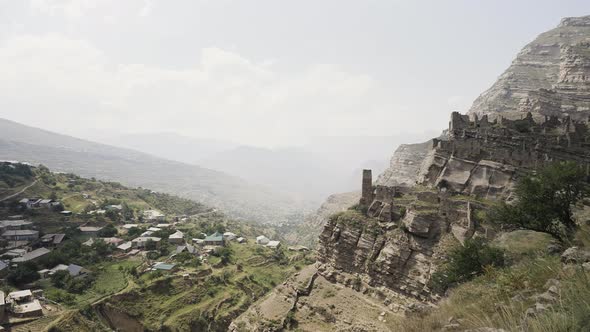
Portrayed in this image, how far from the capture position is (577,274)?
5.41 meters

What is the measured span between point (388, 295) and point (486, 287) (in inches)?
747

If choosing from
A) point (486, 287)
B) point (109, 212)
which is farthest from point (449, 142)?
point (109, 212)

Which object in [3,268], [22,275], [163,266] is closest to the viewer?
[22,275]

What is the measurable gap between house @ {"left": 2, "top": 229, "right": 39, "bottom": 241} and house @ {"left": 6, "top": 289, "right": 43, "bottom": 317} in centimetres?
1789

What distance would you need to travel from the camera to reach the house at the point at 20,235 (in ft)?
147

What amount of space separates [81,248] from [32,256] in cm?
512

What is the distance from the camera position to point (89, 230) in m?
52.2

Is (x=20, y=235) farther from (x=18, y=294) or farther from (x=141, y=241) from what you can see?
(x=18, y=294)

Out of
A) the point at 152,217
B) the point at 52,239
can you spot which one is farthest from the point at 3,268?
the point at 152,217

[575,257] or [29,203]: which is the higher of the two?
[575,257]

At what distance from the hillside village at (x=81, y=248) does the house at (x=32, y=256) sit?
10 centimetres

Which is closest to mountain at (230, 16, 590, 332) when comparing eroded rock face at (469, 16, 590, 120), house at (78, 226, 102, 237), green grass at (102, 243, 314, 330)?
green grass at (102, 243, 314, 330)

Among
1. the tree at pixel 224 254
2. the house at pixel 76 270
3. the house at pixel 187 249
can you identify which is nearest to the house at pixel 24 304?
the house at pixel 76 270

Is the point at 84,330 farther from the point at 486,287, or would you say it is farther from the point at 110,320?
the point at 486,287
